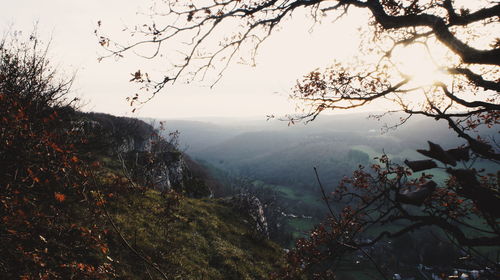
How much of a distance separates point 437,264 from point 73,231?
104m

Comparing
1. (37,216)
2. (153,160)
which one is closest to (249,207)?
(153,160)

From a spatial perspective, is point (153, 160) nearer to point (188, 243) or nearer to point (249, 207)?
point (188, 243)

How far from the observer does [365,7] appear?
7078 mm

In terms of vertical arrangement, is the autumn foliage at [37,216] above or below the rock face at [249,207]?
above

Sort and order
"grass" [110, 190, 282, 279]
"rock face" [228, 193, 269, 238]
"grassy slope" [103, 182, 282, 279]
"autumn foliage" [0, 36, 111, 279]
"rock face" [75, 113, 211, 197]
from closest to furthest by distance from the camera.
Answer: "autumn foliage" [0, 36, 111, 279] < "grassy slope" [103, 182, 282, 279] < "grass" [110, 190, 282, 279] < "rock face" [75, 113, 211, 197] < "rock face" [228, 193, 269, 238]

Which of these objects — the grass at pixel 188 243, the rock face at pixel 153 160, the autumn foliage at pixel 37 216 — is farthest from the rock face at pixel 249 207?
the autumn foliage at pixel 37 216

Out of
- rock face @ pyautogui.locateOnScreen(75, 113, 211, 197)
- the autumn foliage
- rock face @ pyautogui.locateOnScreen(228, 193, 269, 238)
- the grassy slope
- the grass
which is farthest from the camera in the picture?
rock face @ pyautogui.locateOnScreen(228, 193, 269, 238)

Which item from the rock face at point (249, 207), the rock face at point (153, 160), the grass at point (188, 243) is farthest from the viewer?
the rock face at point (249, 207)

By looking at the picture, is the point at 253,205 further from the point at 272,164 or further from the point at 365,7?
the point at 272,164

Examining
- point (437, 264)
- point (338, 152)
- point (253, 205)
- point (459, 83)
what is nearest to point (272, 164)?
point (338, 152)

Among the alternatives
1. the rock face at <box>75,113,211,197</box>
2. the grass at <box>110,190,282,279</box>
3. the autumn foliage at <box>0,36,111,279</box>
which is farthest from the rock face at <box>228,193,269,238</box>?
the autumn foliage at <box>0,36,111,279</box>

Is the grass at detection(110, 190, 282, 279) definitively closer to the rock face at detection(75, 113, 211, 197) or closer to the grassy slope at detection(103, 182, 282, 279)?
the grassy slope at detection(103, 182, 282, 279)

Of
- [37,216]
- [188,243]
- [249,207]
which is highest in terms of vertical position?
[37,216]

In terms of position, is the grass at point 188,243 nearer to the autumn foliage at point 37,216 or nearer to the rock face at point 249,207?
the autumn foliage at point 37,216
